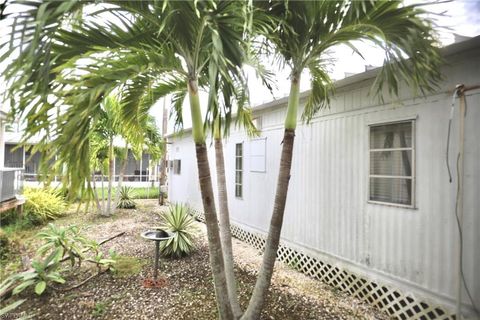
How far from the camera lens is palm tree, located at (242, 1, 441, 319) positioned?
2.36 m

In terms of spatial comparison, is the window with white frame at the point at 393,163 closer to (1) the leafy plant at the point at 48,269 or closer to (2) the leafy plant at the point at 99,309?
(2) the leafy plant at the point at 99,309

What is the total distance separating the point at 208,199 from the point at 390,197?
2545 mm

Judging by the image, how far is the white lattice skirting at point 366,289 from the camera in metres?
3.29

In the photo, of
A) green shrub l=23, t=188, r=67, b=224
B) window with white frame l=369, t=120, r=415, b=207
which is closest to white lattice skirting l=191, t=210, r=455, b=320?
window with white frame l=369, t=120, r=415, b=207

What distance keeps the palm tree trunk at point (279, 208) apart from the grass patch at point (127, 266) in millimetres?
2643

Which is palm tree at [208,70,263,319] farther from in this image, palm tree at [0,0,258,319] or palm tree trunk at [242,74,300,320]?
palm tree trunk at [242,74,300,320]

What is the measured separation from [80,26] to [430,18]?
280cm

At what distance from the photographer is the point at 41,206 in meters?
9.16

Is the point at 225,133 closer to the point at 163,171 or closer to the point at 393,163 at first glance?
the point at 393,163

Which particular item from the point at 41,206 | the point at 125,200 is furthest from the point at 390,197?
the point at 125,200

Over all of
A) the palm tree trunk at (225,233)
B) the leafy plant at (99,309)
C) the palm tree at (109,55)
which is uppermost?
the palm tree at (109,55)

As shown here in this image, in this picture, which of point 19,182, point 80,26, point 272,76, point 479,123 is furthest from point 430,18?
point 19,182

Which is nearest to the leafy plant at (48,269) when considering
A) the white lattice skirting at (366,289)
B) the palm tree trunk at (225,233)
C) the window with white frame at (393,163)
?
the palm tree trunk at (225,233)

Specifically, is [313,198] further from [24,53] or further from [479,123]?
[24,53]
